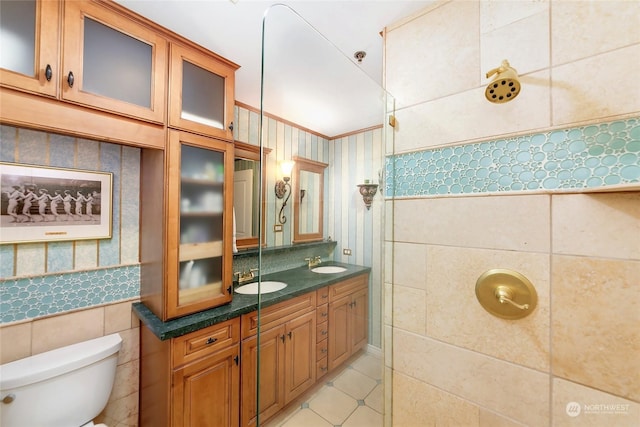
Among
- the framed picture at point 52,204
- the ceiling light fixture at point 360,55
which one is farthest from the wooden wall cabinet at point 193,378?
the ceiling light fixture at point 360,55

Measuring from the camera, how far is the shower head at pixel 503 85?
691 millimetres

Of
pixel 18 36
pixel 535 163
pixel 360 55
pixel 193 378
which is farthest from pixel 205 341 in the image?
pixel 360 55

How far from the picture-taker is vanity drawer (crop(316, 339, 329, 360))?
1.23 meters

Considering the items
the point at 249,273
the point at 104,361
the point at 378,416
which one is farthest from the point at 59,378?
the point at 378,416

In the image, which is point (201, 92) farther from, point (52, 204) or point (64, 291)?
point (64, 291)

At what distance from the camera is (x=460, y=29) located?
86 cm

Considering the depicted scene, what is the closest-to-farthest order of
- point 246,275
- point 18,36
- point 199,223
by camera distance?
1. point 18,36
2. point 199,223
3. point 246,275

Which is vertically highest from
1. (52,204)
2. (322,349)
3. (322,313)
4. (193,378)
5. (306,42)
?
(306,42)

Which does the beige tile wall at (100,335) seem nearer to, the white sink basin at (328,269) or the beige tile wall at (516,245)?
the white sink basin at (328,269)

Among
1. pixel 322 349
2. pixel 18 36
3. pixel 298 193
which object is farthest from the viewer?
pixel 322 349

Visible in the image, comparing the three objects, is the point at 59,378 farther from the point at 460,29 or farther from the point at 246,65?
the point at 460,29

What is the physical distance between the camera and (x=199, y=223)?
139 cm

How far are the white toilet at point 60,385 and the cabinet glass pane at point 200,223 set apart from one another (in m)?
0.47

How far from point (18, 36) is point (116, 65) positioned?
29 centimetres
